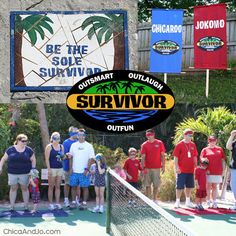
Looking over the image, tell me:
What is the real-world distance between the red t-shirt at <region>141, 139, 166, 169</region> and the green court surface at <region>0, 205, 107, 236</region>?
1.46 meters

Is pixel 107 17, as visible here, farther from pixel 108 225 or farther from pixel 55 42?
pixel 108 225

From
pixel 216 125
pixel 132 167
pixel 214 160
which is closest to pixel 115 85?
pixel 132 167

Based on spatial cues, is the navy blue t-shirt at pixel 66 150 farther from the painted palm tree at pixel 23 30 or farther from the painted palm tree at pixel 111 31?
the painted palm tree at pixel 111 31

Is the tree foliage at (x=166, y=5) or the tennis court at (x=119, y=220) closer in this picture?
the tennis court at (x=119, y=220)

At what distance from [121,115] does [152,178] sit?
23.3ft

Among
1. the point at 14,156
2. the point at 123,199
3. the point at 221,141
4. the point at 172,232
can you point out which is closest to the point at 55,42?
the point at 172,232

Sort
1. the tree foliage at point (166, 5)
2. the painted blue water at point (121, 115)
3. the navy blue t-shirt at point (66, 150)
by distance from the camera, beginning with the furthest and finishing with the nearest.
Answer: the tree foliage at point (166, 5) < the navy blue t-shirt at point (66, 150) < the painted blue water at point (121, 115)

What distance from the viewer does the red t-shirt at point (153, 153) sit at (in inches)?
417

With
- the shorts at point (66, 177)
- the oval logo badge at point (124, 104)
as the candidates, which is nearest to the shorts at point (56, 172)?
the shorts at point (66, 177)

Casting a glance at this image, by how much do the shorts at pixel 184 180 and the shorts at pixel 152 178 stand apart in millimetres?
390

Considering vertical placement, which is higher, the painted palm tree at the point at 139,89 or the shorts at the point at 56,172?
the painted palm tree at the point at 139,89

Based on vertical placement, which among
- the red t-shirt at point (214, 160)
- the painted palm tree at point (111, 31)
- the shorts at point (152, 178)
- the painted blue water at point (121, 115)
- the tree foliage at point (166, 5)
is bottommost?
the shorts at point (152, 178)

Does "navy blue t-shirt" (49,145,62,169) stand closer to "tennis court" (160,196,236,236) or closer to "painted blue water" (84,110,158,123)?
"tennis court" (160,196,236,236)

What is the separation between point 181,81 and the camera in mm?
22422
